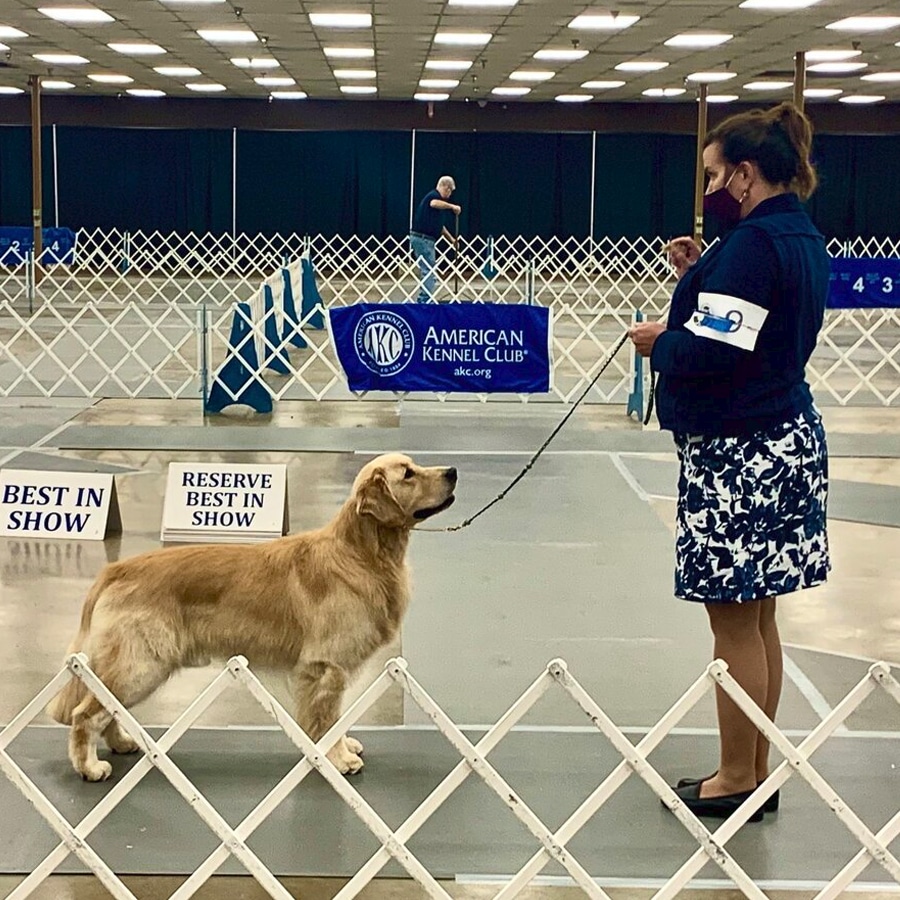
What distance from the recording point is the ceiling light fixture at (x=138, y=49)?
15.7 meters

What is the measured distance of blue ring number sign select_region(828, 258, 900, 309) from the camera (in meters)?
9.92

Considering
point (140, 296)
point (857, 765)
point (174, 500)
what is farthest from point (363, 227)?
point (857, 765)

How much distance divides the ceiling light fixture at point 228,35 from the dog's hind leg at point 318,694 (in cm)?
1214

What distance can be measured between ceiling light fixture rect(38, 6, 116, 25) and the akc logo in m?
6.72

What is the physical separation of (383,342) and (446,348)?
1.21 ft

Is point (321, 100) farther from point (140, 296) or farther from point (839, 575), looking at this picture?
point (839, 575)

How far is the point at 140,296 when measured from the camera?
656 inches

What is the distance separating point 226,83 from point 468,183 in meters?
5.69

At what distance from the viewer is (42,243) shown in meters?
18.2

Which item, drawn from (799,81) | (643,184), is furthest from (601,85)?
(799,81)

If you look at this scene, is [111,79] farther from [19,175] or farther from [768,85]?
[768,85]

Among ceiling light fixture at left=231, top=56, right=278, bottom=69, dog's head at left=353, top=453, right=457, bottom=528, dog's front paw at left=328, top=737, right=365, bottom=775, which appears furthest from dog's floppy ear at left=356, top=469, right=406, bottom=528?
ceiling light fixture at left=231, top=56, right=278, bottom=69

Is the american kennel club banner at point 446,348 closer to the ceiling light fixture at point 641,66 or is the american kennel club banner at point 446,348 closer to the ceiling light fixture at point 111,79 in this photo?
the ceiling light fixture at point 641,66

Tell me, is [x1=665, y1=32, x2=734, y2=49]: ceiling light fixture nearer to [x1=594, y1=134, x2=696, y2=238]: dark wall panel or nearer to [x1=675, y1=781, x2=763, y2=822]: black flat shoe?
[x1=594, y1=134, x2=696, y2=238]: dark wall panel
